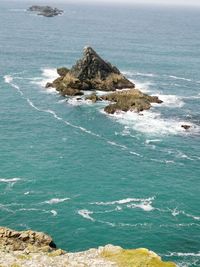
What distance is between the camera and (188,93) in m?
180

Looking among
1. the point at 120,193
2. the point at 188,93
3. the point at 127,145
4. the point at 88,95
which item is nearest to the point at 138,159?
the point at 127,145

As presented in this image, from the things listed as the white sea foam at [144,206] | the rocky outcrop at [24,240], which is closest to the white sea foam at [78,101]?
the white sea foam at [144,206]

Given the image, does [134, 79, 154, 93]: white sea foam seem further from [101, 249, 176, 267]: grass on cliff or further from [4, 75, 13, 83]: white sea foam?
[101, 249, 176, 267]: grass on cliff

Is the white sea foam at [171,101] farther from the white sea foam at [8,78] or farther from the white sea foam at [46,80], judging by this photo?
the white sea foam at [8,78]

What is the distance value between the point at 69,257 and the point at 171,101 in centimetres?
10874

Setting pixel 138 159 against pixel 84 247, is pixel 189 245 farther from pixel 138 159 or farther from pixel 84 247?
pixel 138 159

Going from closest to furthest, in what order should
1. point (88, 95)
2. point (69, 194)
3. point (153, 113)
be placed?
point (69, 194) → point (153, 113) → point (88, 95)

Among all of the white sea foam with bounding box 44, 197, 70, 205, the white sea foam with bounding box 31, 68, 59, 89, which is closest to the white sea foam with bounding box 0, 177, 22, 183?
the white sea foam with bounding box 44, 197, 70, 205

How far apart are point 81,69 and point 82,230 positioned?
310 feet

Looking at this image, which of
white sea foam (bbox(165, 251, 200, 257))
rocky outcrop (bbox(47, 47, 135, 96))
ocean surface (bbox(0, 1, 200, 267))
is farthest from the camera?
rocky outcrop (bbox(47, 47, 135, 96))

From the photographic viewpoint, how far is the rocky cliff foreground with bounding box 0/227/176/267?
61.8 m

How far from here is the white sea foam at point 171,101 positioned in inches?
6373

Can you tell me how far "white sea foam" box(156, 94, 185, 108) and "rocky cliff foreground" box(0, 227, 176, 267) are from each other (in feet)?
326

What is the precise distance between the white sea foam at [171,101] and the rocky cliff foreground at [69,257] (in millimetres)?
99393
